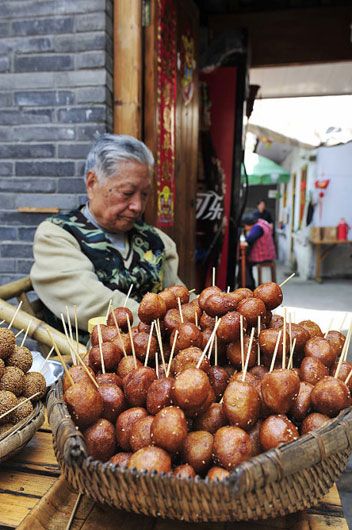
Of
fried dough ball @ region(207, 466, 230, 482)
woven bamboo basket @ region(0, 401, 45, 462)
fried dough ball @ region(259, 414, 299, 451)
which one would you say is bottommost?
woven bamboo basket @ region(0, 401, 45, 462)

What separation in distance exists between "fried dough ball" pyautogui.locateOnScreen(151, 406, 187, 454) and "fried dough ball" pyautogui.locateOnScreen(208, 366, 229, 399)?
204 mm

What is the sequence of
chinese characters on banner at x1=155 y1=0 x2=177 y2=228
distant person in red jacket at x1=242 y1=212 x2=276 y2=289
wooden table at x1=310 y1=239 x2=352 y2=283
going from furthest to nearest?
wooden table at x1=310 y1=239 x2=352 y2=283
distant person in red jacket at x1=242 y1=212 x2=276 y2=289
chinese characters on banner at x1=155 y1=0 x2=177 y2=228

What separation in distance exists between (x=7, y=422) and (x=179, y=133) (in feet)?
10.9

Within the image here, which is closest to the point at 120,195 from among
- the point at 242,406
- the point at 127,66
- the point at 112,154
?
the point at 112,154

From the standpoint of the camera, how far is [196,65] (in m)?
4.61

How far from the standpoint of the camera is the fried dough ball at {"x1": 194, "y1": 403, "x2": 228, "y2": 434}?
3.47ft

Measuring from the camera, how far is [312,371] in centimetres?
119

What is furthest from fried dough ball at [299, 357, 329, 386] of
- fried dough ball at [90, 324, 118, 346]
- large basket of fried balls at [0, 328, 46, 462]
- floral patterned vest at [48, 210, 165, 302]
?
floral patterned vest at [48, 210, 165, 302]

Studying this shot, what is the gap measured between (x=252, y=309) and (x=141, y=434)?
0.47m

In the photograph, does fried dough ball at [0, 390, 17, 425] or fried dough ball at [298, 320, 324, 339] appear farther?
fried dough ball at [298, 320, 324, 339]

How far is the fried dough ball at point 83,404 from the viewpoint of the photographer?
1.02m

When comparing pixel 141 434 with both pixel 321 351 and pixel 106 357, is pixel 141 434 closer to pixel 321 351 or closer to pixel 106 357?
pixel 106 357

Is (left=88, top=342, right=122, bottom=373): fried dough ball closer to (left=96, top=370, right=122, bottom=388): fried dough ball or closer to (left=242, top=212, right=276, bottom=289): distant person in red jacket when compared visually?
(left=96, top=370, right=122, bottom=388): fried dough ball

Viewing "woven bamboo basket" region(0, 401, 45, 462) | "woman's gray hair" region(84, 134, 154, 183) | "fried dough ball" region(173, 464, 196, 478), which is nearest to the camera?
"fried dough ball" region(173, 464, 196, 478)
